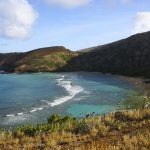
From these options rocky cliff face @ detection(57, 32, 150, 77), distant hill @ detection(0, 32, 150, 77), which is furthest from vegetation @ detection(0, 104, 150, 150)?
rocky cliff face @ detection(57, 32, 150, 77)

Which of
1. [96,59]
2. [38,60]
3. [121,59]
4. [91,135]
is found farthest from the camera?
[38,60]

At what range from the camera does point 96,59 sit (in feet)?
420

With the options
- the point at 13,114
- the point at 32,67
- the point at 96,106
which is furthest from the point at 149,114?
the point at 32,67

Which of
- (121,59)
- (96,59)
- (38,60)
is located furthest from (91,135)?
(38,60)

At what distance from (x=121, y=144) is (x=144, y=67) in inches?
3621

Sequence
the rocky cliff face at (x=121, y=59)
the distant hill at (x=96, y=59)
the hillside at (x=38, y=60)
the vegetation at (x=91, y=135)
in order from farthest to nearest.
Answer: the hillside at (x=38, y=60) < the distant hill at (x=96, y=59) < the rocky cliff face at (x=121, y=59) < the vegetation at (x=91, y=135)

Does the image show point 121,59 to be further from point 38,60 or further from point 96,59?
point 38,60

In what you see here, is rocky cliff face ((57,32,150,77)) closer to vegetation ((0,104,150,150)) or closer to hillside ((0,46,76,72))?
hillside ((0,46,76,72))

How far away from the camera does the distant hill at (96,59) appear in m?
112

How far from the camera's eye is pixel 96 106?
44.6 metres

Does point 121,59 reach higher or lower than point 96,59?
lower

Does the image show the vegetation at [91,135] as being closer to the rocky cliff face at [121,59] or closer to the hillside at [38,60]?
the rocky cliff face at [121,59]

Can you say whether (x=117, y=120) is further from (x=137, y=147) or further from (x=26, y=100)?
(x=26, y=100)

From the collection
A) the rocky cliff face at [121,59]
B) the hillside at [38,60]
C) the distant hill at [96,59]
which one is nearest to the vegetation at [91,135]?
the distant hill at [96,59]
